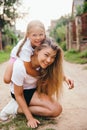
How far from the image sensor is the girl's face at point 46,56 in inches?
132

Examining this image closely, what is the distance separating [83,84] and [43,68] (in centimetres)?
305

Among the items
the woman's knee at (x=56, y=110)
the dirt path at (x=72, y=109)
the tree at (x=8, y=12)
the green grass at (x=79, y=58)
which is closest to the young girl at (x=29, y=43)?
the woman's knee at (x=56, y=110)

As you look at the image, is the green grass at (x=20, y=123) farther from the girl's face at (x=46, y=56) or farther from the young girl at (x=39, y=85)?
the girl's face at (x=46, y=56)

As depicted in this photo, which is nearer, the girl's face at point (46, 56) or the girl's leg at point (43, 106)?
the girl's face at point (46, 56)

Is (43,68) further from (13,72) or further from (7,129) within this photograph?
(7,129)

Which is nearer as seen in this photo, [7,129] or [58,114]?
[7,129]

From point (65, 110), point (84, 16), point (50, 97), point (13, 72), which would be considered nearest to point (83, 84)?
point (65, 110)

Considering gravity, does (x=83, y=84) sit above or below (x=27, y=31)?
below

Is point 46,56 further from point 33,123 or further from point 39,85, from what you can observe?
point 33,123

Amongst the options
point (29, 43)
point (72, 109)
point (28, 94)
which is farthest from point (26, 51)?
point (72, 109)

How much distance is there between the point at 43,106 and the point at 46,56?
0.60 metres

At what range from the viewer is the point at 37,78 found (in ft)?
11.9

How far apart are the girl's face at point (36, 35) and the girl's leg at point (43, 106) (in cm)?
63

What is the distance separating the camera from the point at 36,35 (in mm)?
3379
